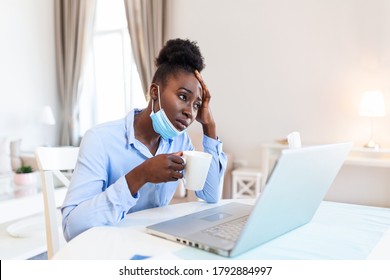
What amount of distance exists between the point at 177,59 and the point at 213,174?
0.41m

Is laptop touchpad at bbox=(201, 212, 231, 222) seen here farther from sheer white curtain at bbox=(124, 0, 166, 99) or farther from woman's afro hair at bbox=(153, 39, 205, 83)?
sheer white curtain at bbox=(124, 0, 166, 99)

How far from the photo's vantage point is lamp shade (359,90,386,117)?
2.40 m

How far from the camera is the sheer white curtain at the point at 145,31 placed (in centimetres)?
346

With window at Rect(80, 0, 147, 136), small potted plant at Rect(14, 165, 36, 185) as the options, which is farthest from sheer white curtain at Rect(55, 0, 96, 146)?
small potted plant at Rect(14, 165, 36, 185)

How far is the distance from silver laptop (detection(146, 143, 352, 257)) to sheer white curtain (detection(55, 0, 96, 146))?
12.1 ft

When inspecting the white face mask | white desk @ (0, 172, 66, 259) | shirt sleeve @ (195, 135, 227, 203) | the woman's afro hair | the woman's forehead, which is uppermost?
the woman's afro hair

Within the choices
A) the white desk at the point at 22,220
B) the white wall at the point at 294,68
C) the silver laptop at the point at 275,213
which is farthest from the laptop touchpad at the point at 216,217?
the white wall at the point at 294,68

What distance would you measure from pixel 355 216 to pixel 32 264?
0.81 metres

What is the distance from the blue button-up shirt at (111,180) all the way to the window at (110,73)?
2738 millimetres

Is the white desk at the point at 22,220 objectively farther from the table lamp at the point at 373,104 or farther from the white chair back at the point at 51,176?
the table lamp at the point at 373,104

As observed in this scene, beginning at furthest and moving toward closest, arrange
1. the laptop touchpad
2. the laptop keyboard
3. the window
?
1. the window
2. the laptop touchpad
3. the laptop keyboard

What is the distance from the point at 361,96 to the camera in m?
2.66

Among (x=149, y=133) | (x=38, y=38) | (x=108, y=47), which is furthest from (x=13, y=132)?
(x=149, y=133)

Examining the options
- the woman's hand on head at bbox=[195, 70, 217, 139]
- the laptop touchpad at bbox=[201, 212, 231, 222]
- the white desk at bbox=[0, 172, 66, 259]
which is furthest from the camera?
the white desk at bbox=[0, 172, 66, 259]
